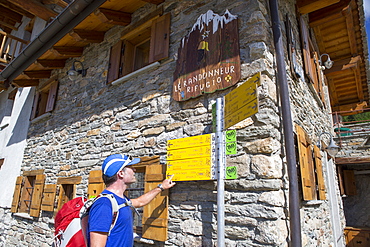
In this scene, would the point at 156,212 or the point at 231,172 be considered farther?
the point at 156,212

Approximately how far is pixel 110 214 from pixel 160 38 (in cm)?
330

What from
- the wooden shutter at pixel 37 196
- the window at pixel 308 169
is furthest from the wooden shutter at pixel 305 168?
the wooden shutter at pixel 37 196

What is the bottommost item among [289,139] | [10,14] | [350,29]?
[289,139]

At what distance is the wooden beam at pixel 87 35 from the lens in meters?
5.32

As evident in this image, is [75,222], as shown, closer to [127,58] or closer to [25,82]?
[127,58]

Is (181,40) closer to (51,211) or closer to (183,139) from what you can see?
(183,139)

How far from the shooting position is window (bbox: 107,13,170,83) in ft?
14.4

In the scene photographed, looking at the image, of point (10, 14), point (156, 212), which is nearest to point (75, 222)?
point (156, 212)

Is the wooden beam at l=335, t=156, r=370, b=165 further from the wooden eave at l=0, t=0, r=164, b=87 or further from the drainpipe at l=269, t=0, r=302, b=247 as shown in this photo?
the wooden eave at l=0, t=0, r=164, b=87

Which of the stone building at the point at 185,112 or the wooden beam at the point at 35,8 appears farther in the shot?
the wooden beam at the point at 35,8

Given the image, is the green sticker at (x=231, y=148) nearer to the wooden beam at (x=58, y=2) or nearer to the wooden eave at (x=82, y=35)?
the wooden eave at (x=82, y=35)

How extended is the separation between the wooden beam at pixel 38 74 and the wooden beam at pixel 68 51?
1.48 metres

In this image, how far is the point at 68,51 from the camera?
6.02 metres

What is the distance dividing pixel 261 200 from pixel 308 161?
144 centimetres
